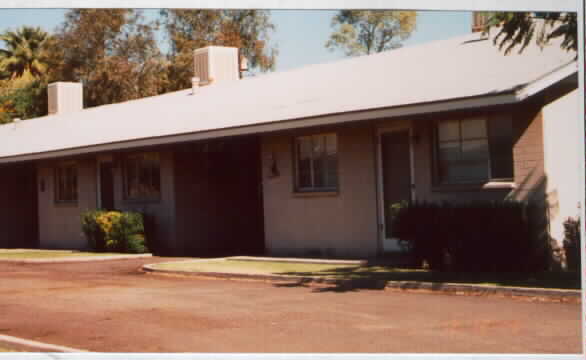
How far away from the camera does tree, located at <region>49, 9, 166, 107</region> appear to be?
1574 inches

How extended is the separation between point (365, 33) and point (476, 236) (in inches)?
1408

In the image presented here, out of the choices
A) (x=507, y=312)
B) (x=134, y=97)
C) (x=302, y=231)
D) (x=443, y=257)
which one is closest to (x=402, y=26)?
(x=134, y=97)

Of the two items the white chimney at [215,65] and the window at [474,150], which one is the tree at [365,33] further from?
the window at [474,150]

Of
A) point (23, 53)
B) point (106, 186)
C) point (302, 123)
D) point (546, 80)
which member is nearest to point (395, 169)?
point (302, 123)

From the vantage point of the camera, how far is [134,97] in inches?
1625

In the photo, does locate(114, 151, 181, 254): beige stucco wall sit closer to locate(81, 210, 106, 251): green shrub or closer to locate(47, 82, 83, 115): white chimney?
locate(81, 210, 106, 251): green shrub

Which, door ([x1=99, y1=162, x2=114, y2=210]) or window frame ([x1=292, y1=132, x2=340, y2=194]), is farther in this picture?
door ([x1=99, y1=162, x2=114, y2=210])

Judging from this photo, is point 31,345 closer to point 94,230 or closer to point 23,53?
point 94,230

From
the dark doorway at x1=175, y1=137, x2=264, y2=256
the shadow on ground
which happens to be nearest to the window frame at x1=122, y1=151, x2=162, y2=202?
the dark doorway at x1=175, y1=137, x2=264, y2=256

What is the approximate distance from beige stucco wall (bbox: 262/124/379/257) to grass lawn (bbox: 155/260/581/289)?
4.22 feet

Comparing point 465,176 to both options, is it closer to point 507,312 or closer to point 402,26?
point 507,312

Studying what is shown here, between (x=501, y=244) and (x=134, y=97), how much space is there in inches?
1196

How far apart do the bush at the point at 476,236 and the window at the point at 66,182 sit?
1317 cm

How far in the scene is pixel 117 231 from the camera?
21.1 meters
